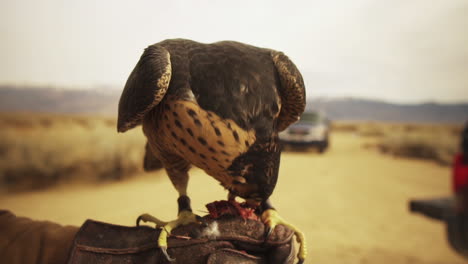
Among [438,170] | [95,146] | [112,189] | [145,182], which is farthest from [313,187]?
[95,146]

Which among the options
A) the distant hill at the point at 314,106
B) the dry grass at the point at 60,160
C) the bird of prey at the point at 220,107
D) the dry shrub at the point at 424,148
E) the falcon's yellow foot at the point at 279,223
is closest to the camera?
the bird of prey at the point at 220,107

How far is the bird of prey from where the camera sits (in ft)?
3.72

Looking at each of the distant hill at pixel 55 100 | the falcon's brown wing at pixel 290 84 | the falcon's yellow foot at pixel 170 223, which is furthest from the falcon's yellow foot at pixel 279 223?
the distant hill at pixel 55 100

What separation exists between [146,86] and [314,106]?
38.5 metres

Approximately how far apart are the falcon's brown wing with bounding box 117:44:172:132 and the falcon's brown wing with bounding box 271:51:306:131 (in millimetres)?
504

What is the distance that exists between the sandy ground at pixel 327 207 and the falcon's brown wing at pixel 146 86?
1.22 metres

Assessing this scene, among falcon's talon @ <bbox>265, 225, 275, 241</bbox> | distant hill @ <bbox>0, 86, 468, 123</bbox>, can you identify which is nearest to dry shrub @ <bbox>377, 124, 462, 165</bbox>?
distant hill @ <bbox>0, 86, 468, 123</bbox>

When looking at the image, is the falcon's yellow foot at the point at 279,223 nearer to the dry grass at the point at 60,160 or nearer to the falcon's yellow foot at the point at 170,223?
the falcon's yellow foot at the point at 170,223

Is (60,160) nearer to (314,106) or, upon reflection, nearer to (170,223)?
(170,223)

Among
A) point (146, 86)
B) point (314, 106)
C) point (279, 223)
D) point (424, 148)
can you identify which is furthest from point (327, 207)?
point (314, 106)

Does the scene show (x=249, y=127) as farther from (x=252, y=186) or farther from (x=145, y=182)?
(x=145, y=182)

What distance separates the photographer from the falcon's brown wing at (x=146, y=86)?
1.17 m

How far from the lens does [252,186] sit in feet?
3.85

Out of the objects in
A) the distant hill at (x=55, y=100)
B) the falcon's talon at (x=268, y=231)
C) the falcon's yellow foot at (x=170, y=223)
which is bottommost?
the distant hill at (x=55, y=100)
